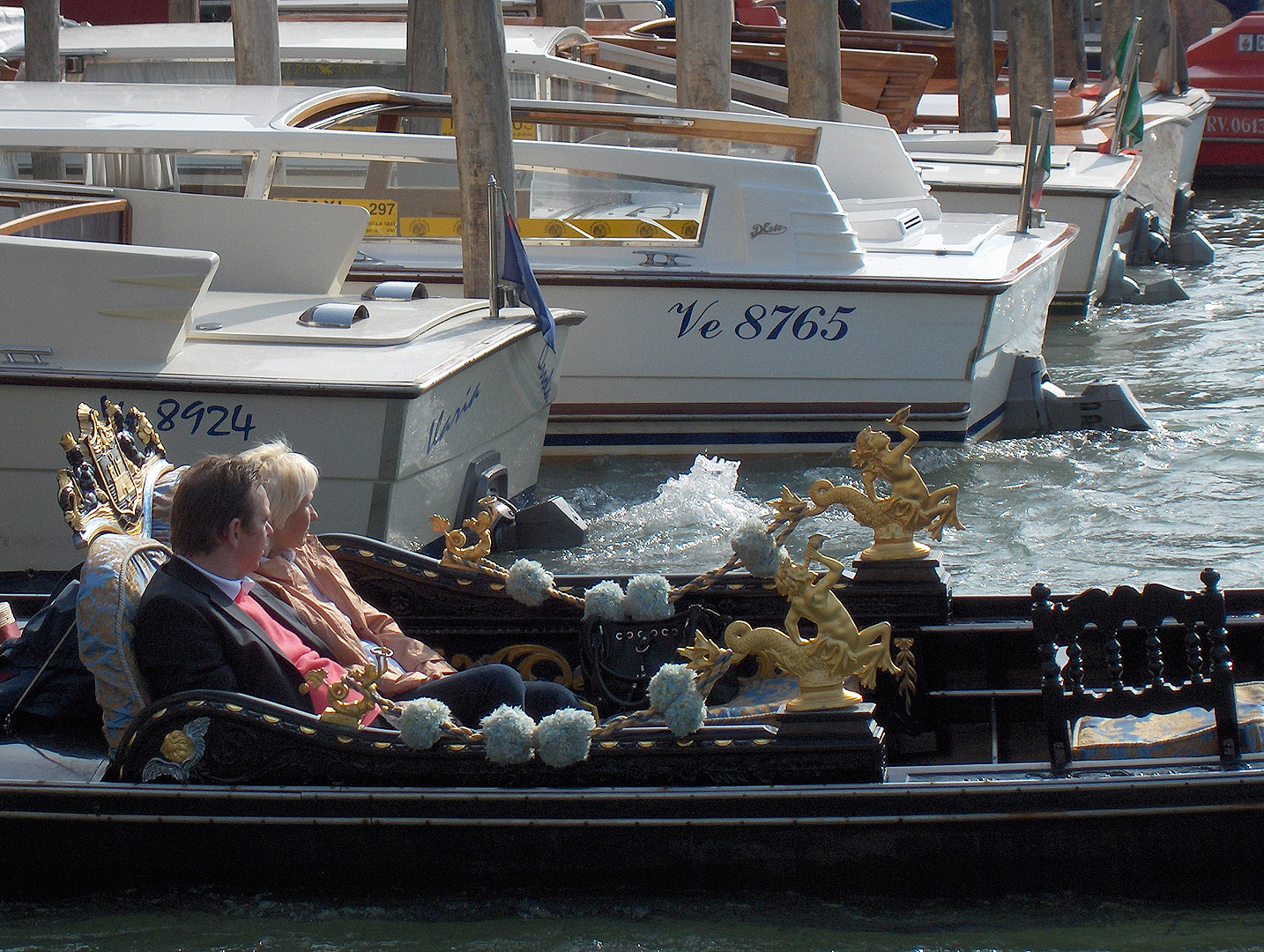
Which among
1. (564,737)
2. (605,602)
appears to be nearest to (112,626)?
(564,737)

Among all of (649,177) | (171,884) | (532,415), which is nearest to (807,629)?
(171,884)

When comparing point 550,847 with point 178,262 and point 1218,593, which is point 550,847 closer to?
point 1218,593

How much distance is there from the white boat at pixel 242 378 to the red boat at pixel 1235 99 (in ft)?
46.7

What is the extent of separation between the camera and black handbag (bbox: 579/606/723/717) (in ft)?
12.7

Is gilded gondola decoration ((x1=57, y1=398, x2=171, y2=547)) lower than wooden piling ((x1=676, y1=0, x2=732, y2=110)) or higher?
lower

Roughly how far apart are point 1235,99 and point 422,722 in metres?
17.0

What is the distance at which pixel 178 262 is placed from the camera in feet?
17.2

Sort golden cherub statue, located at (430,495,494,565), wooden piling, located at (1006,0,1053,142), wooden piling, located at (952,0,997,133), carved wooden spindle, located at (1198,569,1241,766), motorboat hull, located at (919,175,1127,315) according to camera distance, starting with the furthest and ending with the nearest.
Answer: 1. wooden piling, located at (952,0,997,133)
2. wooden piling, located at (1006,0,1053,142)
3. motorboat hull, located at (919,175,1127,315)
4. golden cherub statue, located at (430,495,494,565)
5. carved wooden spindle, located at (1198,569,1241,766)

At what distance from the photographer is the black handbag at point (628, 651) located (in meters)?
3.87

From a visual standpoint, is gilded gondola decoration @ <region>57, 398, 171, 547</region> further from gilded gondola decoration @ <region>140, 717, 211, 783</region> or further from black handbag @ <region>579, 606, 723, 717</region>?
black handbag @ <region>579, 606, 723, 717</region>

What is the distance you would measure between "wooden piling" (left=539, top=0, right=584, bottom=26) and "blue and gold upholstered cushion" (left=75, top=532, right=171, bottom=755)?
9.30 meters

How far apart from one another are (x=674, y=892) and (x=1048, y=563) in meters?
3.03

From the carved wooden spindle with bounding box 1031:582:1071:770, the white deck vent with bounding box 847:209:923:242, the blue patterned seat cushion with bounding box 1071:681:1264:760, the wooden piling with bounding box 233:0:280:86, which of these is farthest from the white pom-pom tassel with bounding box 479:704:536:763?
the wooden piling with bounding box 233:0:280:86

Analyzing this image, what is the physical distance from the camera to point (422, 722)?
3107 mm
